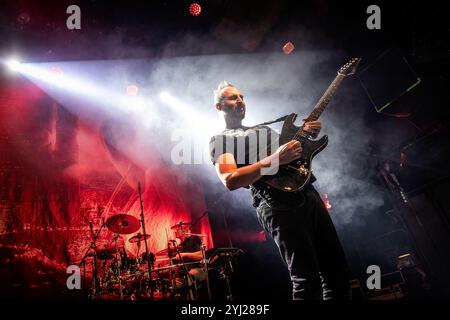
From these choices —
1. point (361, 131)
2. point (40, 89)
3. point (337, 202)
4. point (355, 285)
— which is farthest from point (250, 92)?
point (40, 89)

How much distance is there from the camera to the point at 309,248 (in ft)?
6.31

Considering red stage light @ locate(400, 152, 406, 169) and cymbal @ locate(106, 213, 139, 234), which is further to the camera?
cymbal @ locate(106, 213, 139, 234)

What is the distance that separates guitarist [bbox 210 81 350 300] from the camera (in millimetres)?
1893

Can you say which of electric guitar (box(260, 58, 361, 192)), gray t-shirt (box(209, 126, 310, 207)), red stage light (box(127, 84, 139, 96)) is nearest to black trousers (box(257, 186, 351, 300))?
electric guitar (box(260, 58, 361, 192))

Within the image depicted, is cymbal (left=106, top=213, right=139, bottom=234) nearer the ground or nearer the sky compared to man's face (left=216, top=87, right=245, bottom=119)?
nearer the sky

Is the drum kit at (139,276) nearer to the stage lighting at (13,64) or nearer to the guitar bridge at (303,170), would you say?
the guitar bridge at (303,170)

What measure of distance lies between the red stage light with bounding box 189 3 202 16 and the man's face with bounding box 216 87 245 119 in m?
4.60

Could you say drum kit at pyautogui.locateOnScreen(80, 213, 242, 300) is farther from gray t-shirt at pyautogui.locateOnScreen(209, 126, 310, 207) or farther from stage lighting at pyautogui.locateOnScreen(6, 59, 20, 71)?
stage lighting at pyautogui.locateOnScreen(6, 59, 20, 71)

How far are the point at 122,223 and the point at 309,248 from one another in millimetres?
5385

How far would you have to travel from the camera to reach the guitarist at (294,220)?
1893mm

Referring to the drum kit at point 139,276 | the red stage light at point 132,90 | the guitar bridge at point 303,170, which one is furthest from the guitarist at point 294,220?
the red stage light at point 132,90

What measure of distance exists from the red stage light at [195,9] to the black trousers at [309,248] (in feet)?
19.1

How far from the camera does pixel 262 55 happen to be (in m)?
6.82
